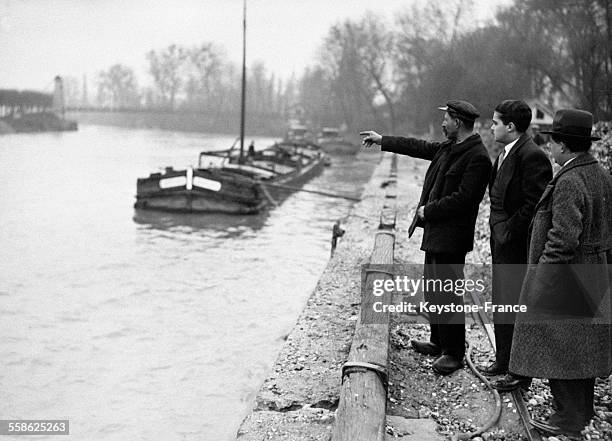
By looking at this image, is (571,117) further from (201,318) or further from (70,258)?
(70,258)

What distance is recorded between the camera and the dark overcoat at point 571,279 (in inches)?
136

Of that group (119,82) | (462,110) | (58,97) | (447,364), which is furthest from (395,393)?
(119,82)

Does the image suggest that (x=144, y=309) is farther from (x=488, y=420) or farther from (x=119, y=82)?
(x=119, y=82)

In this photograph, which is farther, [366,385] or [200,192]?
[200,192]

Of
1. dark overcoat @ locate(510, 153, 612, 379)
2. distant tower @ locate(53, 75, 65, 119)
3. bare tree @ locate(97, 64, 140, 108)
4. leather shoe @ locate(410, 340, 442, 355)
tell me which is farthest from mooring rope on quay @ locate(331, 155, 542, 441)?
bare tree @ locate(97, 64, 140, 108)

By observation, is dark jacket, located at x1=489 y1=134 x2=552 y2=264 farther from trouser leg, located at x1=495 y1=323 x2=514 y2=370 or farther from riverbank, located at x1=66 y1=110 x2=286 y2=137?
riverbank, located at x1=66 y1=110 x2=286 y2=137

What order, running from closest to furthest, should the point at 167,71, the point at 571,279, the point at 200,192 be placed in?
the point at 571,279 → the point at 200,192 → the point at 167,71

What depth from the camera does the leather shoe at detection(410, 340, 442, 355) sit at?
193 inches

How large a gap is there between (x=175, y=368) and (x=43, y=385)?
1.32 meters

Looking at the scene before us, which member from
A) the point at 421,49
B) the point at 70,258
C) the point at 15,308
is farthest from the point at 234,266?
the point at 421,49

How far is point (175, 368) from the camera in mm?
6926

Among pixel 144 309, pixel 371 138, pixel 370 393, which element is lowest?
pixel 144 309

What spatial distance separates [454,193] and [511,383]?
4.30 ft

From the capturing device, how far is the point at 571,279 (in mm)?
3512
